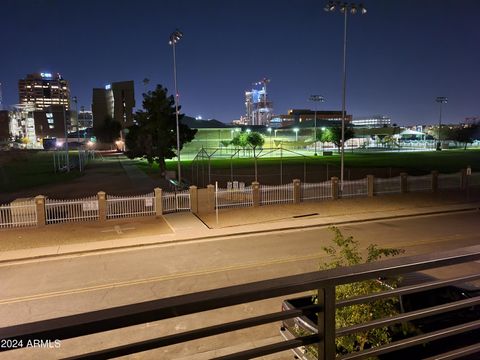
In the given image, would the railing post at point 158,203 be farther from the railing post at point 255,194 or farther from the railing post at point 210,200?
the railing post at point 255,194

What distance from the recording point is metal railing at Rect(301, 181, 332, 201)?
984 inches

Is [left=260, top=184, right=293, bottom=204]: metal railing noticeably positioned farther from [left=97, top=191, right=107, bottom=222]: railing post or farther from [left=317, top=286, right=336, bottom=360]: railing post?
[left=317, top=286, right=336, bottom=360]: railing post

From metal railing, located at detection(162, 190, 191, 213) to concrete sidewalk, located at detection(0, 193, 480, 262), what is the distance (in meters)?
0.93

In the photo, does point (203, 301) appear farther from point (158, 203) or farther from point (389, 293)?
point (158, 203)

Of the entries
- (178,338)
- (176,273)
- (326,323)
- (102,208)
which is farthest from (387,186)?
(178,338)

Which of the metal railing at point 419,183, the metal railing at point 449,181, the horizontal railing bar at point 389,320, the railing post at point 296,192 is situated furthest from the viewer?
the metal railing at point 449,181

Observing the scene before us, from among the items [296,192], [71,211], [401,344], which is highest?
[401,344]

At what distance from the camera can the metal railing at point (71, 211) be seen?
20.2 m

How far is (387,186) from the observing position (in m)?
27.2

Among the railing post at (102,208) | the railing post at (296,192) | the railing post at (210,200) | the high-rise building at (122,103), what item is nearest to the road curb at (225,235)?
the railing post at (210,200)

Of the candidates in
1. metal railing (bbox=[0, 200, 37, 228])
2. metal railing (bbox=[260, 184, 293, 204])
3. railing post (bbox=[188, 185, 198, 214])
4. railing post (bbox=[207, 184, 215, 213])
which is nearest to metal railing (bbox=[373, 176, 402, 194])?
metal railing (bbox=[260, 184, 293, 204])

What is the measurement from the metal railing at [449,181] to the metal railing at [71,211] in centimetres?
2321

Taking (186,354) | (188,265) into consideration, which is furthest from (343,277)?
(188,265)

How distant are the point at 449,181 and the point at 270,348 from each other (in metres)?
30.8
